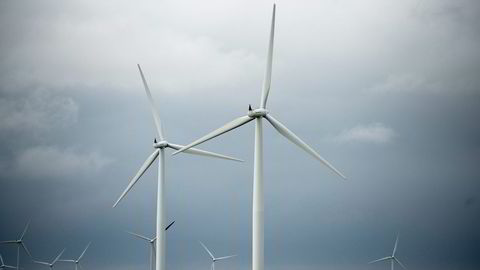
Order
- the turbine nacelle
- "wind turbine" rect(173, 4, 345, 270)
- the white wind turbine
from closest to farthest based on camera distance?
1. "wind turbine" rect(173, 4, 345, 270)
2. the turbine nacelle
3. the white wind turbine

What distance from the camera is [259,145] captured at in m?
46.1

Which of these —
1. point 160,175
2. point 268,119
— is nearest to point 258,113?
point 268,119

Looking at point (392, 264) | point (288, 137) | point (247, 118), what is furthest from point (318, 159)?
point (392, 264)

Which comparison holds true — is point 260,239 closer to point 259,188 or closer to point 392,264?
point 259,188

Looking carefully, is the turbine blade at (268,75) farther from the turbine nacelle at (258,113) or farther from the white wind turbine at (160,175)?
the white wind turbine at (160,175)

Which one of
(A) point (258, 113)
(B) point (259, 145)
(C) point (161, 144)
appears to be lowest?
(B) point (259, 145)

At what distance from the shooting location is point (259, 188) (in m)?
44.4

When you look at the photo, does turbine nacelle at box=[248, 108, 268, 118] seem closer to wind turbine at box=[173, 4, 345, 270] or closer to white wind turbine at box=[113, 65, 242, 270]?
wind turbine at box=[173, 4, 345, 270]

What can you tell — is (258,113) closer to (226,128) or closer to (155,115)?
(226,128)

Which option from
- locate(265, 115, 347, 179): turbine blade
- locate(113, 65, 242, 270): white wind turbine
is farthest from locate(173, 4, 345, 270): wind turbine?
locate(113, 65, 242, 270): white wind turbine

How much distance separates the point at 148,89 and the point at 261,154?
2558 cm

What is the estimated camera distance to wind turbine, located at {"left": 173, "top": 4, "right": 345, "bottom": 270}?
43.6 metres

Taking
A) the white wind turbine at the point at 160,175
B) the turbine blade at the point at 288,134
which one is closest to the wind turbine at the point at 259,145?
the turbine blade at the point at 288,134

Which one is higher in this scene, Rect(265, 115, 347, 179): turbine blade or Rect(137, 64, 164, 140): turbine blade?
Rect(137, 64, 164, 140): turbine blade
